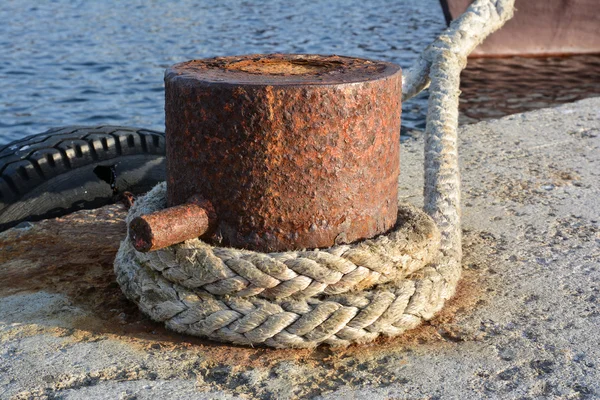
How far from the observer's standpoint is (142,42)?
10.5 m

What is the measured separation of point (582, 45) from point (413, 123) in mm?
4216

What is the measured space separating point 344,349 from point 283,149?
0.52 meters

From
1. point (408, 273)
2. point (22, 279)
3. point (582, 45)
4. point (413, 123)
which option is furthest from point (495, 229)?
point (582, 45)

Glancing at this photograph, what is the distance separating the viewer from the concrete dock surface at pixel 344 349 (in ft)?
5.52

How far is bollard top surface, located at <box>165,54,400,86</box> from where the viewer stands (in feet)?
6.03

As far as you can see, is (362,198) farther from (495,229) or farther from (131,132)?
(131,132)

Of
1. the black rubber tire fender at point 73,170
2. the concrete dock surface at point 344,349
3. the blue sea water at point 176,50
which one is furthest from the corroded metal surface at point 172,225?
the blue sea water at point 176,50

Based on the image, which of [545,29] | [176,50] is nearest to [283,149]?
[176,50]

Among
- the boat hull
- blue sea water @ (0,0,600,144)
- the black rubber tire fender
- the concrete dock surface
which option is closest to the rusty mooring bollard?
the concrete dock surface

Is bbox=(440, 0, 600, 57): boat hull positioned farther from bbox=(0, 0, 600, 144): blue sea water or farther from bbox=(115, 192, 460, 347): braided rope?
bbox=(115, 192, 460, 347): braided rope

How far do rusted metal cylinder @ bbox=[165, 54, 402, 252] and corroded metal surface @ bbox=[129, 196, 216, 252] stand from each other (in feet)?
0.09

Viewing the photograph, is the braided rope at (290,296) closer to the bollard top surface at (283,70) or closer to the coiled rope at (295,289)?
the coiled rope at (295,289)

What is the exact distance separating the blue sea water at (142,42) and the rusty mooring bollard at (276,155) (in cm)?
503

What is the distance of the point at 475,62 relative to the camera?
32.1ft
